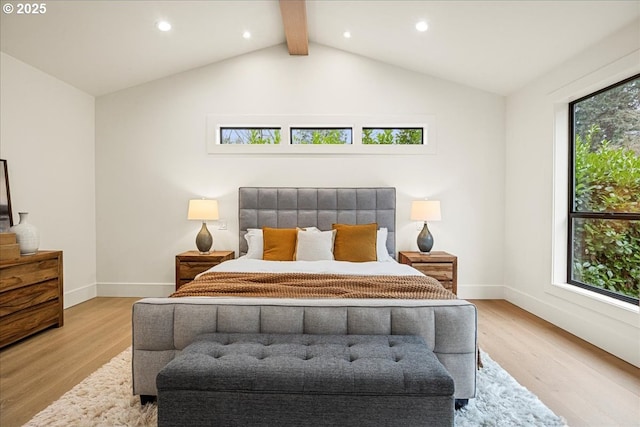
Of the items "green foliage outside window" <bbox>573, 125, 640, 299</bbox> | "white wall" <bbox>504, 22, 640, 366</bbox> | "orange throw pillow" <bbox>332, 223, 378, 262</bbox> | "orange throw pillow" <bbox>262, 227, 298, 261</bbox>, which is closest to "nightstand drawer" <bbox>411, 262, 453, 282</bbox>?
"orange throw pillow" <bbox>332, 223, 378, 262</bbox>

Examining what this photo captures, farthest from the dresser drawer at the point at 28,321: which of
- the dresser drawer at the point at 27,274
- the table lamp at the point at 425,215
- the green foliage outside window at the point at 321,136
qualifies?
the table lamp at the point at 425,215

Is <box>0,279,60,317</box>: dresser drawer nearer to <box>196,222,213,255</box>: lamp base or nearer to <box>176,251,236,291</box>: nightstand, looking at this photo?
<box>176,251,236,291</box>: nightstand

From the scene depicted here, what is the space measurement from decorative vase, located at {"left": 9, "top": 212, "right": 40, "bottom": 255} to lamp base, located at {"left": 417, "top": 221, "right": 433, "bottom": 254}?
13.2 feet

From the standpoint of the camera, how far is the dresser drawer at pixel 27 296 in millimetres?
3029

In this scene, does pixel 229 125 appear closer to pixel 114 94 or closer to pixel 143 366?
pixel 114 94

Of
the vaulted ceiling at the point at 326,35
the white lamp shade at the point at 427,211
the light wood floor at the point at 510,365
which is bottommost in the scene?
the light wood floor at the point at 510,365

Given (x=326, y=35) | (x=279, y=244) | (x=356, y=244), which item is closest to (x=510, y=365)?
A: (x=356, y=244)

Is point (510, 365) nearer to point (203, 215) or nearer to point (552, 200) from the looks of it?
point (552, 200)

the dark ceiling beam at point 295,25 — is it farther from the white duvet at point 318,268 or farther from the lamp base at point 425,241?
the lamp base at point 425,241

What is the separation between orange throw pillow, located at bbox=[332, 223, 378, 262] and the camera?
3.89m

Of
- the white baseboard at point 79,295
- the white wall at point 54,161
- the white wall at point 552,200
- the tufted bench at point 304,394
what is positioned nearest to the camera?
the tufted bench at point 304,394

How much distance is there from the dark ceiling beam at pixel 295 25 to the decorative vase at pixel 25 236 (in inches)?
125

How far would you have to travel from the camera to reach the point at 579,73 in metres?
3.35

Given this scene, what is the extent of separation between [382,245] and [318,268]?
1129mm
